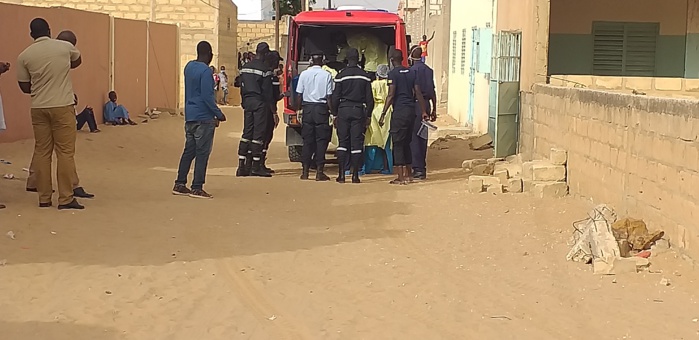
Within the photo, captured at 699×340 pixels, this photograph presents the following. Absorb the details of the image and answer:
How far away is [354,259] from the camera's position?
767cm

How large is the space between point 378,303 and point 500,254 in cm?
206

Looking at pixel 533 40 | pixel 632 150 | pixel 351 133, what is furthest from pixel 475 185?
pixel 533 40

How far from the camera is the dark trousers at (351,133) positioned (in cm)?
1218

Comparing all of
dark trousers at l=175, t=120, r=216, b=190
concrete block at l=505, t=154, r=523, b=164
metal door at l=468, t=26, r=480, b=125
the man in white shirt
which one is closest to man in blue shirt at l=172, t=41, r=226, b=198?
dark trousers at l=175, t=120, r=216, b=190

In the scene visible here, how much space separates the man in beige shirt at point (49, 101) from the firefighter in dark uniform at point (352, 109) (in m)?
3.87

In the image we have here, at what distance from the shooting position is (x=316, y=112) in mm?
12430

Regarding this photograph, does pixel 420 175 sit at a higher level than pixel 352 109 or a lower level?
lower

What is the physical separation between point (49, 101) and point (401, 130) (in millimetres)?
4843

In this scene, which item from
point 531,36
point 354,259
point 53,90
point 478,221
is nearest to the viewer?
point 354,259

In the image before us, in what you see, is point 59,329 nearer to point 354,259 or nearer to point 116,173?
point 354,259

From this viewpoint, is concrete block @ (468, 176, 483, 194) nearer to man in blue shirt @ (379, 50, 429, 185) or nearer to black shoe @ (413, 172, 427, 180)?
man in blue shirt @ (379, 50, 429, 185)

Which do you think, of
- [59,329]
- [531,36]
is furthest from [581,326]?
[531,36]

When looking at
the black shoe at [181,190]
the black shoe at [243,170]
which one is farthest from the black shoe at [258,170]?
the black shoe at [181,190]

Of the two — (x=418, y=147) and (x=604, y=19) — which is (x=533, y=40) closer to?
(x=418, y=147)
